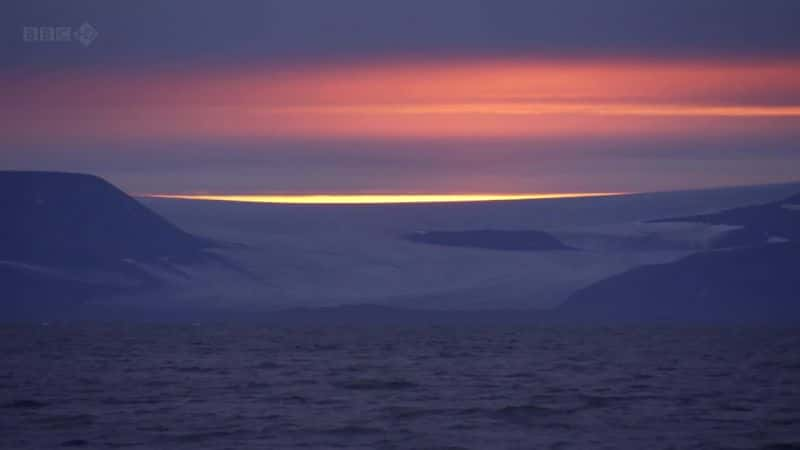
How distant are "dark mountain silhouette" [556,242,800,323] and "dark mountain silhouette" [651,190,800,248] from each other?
67.0 inches

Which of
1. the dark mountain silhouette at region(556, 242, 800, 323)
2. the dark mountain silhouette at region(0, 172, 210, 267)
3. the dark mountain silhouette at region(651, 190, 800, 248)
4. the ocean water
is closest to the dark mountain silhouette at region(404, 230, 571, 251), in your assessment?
the dark mountain silhouette at region(556, 242, 800, 323)

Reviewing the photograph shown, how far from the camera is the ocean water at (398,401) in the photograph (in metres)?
26.0

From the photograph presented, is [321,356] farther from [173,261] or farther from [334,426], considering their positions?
[173,261]

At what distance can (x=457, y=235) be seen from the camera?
15625 cm

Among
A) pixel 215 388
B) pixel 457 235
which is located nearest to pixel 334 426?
pixel 215 388

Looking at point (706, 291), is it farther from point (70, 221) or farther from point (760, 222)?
point (70, 221)

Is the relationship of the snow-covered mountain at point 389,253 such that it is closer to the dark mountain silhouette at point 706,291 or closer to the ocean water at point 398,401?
the dark mountain silhouette at point 706,291

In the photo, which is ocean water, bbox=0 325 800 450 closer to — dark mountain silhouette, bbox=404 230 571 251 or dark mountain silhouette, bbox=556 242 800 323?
dark mountain silhouette, bbox=404 230 571 251

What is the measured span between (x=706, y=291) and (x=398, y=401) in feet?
486

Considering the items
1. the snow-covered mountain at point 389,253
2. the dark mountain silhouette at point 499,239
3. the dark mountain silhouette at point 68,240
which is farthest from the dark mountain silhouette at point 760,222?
the dark mountain silhouette at point 68,240

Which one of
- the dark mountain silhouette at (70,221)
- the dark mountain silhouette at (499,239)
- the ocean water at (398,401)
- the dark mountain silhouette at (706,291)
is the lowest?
the dark mountain silhouette at (706,291)

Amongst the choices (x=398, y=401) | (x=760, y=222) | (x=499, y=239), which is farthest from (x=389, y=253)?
(x=398, y=401)

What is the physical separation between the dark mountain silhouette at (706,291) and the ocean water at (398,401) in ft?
372

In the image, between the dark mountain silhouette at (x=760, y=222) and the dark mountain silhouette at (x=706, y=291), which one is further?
the dark mountain silhouette at (x=706, y=291)
